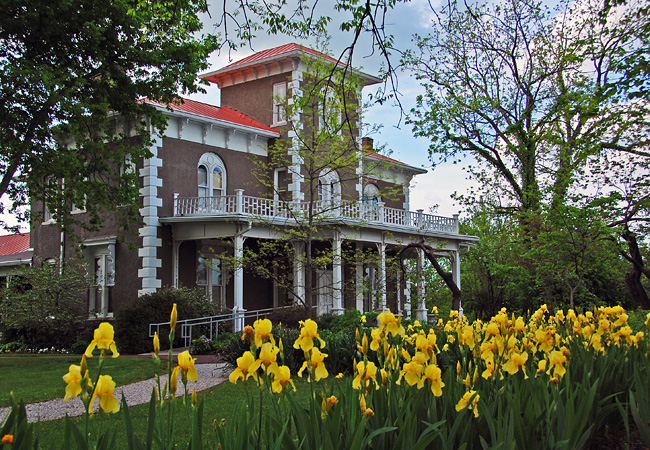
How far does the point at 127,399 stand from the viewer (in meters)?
10.1

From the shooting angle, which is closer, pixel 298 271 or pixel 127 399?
pixel 127 399

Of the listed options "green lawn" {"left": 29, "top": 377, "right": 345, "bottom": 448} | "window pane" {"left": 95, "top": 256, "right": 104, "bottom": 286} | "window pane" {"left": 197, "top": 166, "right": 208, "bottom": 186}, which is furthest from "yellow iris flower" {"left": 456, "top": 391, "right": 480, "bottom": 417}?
"window pane" {"left": 95, "top": 256, "right": 104, "bottom": 286}

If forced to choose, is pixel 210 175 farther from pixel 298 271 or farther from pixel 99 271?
pixel 99 271

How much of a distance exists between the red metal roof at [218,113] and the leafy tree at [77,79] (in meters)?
4.84

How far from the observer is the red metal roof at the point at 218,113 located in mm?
22981

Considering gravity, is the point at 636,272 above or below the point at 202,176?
below

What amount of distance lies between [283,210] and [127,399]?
12.4 m

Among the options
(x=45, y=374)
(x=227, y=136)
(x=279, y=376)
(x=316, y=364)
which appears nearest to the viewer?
(x=279, y=376)

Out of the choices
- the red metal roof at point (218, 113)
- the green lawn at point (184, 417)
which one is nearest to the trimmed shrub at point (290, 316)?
the red metal roof at point (218, 113)

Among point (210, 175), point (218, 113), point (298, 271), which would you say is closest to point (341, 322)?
point (298, 271)

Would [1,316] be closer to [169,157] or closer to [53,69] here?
[169,157]

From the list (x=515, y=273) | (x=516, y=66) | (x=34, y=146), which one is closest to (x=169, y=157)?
(x=34, y=146)

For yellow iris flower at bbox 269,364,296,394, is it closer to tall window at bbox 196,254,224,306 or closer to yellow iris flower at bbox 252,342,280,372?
yellow iris flower at bbox 252,342,280,372

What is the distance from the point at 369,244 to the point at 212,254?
661 centimetres
